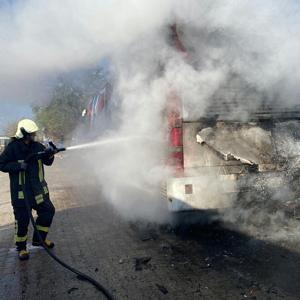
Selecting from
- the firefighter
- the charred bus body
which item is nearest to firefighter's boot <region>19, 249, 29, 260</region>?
the firefighter

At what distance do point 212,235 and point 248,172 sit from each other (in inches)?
39.7

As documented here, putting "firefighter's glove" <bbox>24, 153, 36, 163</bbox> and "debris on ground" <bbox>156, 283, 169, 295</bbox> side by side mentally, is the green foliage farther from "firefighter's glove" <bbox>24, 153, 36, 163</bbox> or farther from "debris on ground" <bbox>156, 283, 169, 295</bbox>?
"debris on ground" <bbox>156, 283, 169, 295</bbox>

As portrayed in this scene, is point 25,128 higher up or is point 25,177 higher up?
point 25,128

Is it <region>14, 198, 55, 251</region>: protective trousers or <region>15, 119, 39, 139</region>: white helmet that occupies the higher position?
<region>15, 119, 39, 139</region>: white helmet

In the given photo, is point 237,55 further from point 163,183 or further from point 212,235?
point 212,235

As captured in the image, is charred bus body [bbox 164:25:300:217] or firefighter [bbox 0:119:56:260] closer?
firefighter [bbox 0:119:56:260]

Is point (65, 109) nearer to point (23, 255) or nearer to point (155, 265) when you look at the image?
point (23, 255)

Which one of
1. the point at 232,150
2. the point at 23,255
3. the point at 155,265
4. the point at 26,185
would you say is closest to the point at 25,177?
the point at 26,185

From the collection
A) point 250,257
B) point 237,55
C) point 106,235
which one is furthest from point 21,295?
point 237,55

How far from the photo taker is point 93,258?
15.4 ft

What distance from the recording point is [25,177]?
16.3ft

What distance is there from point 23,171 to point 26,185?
20cm

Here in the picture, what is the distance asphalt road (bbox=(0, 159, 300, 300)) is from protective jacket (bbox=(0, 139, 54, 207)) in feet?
2.45

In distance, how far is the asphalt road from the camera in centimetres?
362
